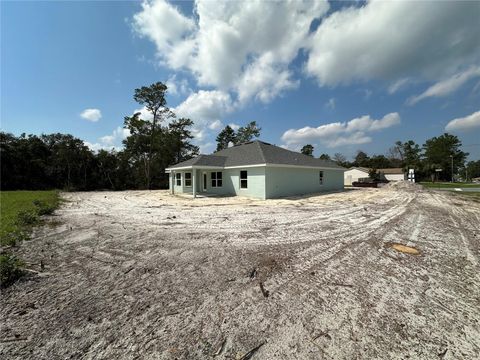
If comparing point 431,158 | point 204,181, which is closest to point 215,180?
point 204,181

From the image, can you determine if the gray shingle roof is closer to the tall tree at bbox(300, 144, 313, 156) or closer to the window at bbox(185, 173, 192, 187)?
the window at bbox(185, 173, 192, 187)

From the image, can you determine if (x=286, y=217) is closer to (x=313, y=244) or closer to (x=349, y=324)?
(x=313, y=244)

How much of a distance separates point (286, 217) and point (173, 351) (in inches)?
262

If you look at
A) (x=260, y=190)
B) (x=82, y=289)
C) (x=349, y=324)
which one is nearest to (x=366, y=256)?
(x=349, y=324)

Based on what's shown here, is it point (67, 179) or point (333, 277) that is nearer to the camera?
point (333, 277)

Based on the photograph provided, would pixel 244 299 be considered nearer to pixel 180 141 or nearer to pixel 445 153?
pixel 180 141

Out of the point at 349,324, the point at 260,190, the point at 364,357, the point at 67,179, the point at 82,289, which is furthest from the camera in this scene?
the point at 67,179

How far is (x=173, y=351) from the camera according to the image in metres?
2.10

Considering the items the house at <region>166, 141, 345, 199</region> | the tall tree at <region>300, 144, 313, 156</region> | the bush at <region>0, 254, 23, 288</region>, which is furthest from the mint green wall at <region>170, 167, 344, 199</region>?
the tall tree at <region>300, 144, 313, 156</region>

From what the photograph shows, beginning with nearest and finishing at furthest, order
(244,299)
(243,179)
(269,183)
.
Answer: (244,299), (269,183), (243,179)

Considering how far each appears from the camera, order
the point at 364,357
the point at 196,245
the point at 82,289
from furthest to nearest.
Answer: the point at 196,245, the point at 82,289, the point at 364,357

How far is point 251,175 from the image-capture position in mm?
15820

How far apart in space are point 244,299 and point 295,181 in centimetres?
1536

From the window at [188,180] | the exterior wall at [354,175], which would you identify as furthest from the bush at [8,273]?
the exterior wall at [354,175]
